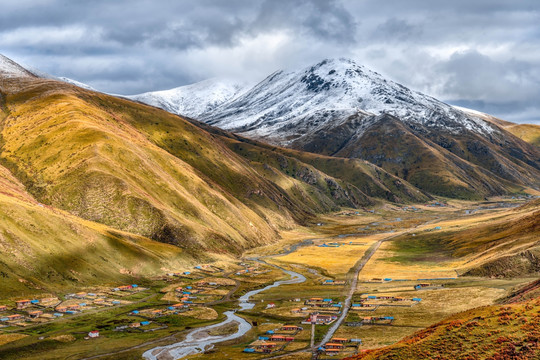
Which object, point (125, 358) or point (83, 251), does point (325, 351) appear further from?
point (83, 251)

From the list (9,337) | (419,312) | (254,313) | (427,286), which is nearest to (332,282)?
(427,286)

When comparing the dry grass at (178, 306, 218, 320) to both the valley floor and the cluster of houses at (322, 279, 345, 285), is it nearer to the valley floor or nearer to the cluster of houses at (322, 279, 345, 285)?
the valley floor

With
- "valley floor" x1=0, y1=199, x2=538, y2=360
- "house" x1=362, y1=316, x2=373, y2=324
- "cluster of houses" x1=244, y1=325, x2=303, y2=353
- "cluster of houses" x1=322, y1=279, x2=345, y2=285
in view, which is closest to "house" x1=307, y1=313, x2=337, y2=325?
"valley floor" x1=0, y1=199, x2=538, y2=360

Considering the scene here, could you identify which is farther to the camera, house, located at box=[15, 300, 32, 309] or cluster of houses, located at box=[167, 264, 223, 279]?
cluster of houses, located at box=[167, 264, 223, 279]

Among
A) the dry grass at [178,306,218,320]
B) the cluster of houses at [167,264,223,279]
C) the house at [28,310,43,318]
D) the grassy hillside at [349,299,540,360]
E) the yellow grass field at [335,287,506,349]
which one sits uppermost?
the grassy hillside at [349,299,540,360]

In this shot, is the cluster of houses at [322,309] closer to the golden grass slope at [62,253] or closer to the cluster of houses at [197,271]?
the cluster of houses at [197,271]

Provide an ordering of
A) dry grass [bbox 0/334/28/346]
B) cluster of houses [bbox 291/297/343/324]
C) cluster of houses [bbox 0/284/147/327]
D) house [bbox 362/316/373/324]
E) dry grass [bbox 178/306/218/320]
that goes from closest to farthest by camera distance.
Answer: dry grass [bbox 0/334/28/346] → cluster of houses [bbox 0/284/147/327] → house [bbox 362/316/373/324] → cluster of houses [bbox 291/297/343/324] → dry grass [bbox 178/306/218/320]

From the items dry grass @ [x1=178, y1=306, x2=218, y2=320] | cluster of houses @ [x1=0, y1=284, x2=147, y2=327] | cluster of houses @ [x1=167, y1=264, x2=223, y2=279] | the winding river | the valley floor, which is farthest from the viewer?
cluster of houses @ [x1=167, y1=264, x2=223, y2=279]
